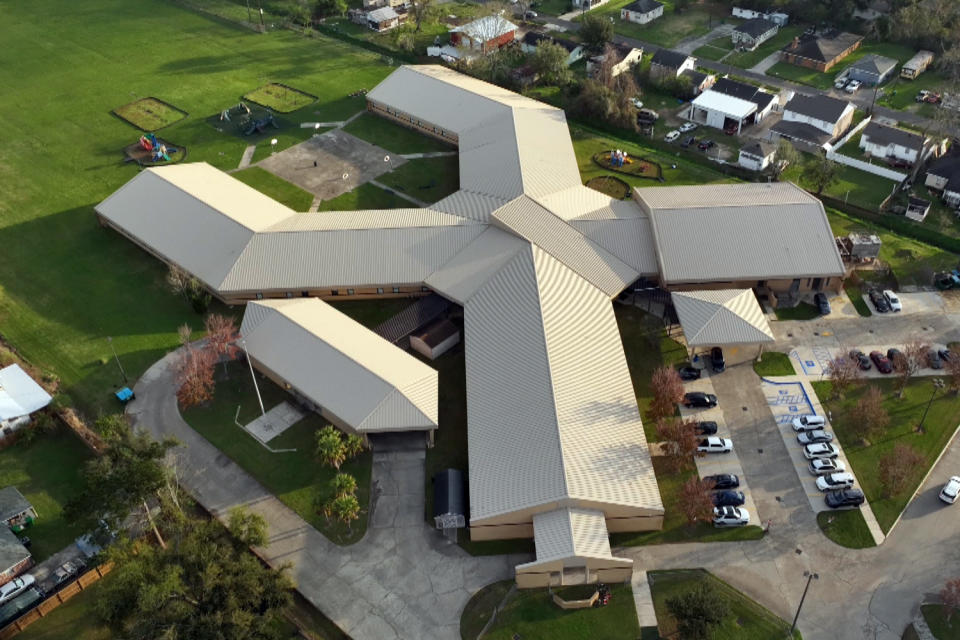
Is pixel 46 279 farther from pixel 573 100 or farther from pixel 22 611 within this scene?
pixel 573 100

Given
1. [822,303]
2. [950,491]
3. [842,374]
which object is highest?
[842,374]

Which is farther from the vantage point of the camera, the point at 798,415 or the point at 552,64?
the point at 552,64

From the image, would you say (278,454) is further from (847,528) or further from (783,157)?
(783,157)

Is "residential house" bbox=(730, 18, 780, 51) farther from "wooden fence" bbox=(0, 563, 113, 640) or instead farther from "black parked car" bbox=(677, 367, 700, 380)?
"wooden fence" bbox=(0, 563, 113, 640)

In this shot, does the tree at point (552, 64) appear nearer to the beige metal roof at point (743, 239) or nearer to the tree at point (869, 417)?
the beige metal roof at point (743, 239)

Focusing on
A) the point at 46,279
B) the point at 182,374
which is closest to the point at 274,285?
the point at 182,374

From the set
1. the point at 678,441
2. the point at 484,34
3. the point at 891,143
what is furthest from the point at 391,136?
the point at 891,143

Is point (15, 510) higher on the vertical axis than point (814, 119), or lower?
lower

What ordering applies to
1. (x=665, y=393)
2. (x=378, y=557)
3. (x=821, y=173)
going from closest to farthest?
(x=378, y=557), (x=665, y=393), (x=821, y=173)
